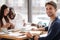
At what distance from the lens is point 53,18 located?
248 cm

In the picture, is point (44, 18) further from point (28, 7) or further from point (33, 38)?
point (33, 38)

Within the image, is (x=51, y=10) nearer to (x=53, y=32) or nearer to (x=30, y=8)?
(x=53, y=32)

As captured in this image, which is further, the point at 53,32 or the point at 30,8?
the point at 30,8

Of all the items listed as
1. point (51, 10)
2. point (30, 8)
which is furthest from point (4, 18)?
point (30, 8)

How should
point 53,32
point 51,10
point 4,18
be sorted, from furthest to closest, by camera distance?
point 4,18
point 51,10
point 53,32

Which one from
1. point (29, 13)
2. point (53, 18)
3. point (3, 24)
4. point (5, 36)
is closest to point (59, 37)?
point (53, 18)

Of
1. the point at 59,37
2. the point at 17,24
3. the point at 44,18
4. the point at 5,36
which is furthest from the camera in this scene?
the point at 44,18

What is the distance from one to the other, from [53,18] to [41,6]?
1.99 meters

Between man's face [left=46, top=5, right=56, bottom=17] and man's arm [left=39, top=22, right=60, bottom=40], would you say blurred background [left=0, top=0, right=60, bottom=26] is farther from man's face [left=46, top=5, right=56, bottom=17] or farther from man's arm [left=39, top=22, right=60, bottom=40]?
man's arm [left=39, top=22, right=60, bottom=40]

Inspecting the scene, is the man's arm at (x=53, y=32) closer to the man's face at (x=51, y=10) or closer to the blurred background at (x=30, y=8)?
the man's face at (x=51, y=10)

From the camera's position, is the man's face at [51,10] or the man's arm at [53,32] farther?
the man's face at [51,10]

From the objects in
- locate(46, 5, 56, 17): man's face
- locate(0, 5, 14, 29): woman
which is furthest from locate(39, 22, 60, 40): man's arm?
locate(0, 5, 14, 29): woman

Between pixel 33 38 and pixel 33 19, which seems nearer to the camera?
pixel 33 38

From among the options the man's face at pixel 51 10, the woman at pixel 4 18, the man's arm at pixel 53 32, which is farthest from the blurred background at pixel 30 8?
the man's arm at pixel 53 32
